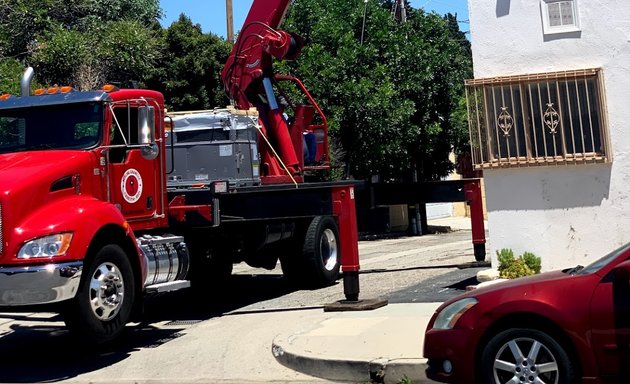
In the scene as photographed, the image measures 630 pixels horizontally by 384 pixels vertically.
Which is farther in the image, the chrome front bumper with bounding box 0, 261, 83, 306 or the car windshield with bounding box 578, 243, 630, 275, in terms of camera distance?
the chrome front bumper with bounding box 0, 261, 83, 306

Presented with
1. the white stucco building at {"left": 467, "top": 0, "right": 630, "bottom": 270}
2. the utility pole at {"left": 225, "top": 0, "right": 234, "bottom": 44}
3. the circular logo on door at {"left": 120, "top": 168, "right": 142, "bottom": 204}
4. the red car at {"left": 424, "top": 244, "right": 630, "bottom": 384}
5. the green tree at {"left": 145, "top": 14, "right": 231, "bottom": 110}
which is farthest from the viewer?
the utility pole at {"left": 225, "top": 0, "right": 234, "bottom": 44}

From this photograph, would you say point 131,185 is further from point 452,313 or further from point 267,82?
point 452,313

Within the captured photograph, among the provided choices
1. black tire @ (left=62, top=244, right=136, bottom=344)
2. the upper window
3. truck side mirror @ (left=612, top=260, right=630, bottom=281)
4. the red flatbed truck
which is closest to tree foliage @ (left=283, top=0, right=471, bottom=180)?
the red flatbed truck

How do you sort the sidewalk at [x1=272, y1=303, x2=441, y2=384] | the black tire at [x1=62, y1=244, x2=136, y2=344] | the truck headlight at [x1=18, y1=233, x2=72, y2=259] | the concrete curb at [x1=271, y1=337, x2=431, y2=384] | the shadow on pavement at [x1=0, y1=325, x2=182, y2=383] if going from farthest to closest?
the shadow on pavement at [x1=0, y1=325, x2=182, y2=383], the black tire at [x1=62, y1=244, x2=136, y2=344], the truck headlight at [x1=18, y1=233, x2=72, y2=259], the sidewalk at [x1=272, y1=303, x2=441, y2=384], the concrete curb at [x1=271, y1=337, x2=431, y2=384]

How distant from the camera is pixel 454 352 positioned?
6.61m

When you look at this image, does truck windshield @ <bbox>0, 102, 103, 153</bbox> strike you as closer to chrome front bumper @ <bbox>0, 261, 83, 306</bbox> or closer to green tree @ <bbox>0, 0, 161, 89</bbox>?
chrome front bumper @ <bbox>0, 261, 83, 306</bbox>

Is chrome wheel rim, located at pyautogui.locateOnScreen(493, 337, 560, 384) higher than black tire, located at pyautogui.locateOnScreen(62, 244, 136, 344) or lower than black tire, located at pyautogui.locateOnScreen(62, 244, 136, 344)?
lower

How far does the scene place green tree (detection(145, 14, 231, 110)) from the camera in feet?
92.5

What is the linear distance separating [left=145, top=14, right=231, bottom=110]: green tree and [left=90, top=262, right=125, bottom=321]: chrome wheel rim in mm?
18761

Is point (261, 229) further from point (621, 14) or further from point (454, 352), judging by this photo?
point (454, 352)

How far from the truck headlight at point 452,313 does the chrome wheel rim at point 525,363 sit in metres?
0.43

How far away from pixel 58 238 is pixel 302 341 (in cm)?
282

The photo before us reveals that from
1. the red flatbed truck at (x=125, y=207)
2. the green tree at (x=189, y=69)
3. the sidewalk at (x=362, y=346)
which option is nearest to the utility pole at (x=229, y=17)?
the green tree at (x=189, y=69)

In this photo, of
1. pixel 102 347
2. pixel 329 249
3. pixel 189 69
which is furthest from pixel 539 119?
pixel 189 69
